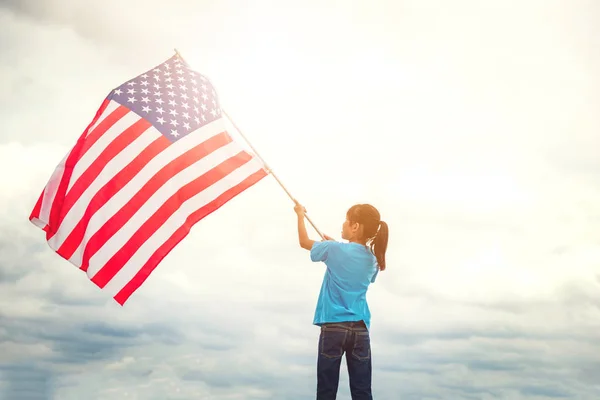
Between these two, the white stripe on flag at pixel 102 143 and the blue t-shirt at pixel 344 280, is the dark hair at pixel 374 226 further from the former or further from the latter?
the white stripe on flag at pixel 102 143

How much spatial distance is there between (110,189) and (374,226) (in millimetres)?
4975

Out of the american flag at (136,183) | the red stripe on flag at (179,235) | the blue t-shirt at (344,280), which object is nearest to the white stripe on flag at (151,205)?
the american flag at (136,183)

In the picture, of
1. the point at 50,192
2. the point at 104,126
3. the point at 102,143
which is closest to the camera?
the point at 50,192

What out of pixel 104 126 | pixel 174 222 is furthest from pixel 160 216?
pixel 104 126

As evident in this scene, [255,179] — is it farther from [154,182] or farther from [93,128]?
[93,128]

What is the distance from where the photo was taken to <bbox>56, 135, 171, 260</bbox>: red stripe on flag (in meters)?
11.1

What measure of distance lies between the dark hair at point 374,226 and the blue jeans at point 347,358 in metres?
1.17

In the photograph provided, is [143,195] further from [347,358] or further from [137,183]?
[347,358]

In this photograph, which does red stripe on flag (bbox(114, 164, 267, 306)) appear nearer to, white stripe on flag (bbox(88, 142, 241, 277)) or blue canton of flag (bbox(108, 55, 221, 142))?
white stripe on flag (bbox(88, 142, 241, 277))

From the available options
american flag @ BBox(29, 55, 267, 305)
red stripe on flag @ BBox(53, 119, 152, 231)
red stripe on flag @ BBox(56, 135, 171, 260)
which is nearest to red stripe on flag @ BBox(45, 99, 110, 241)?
american flag @ BBox(29, 55, 267, 305)

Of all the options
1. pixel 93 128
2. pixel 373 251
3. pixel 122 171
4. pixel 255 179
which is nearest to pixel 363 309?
pixel 373 251

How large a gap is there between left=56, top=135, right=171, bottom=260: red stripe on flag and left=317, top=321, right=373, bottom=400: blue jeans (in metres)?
4.72

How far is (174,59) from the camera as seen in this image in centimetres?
1283

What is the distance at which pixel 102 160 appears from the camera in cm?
1134
